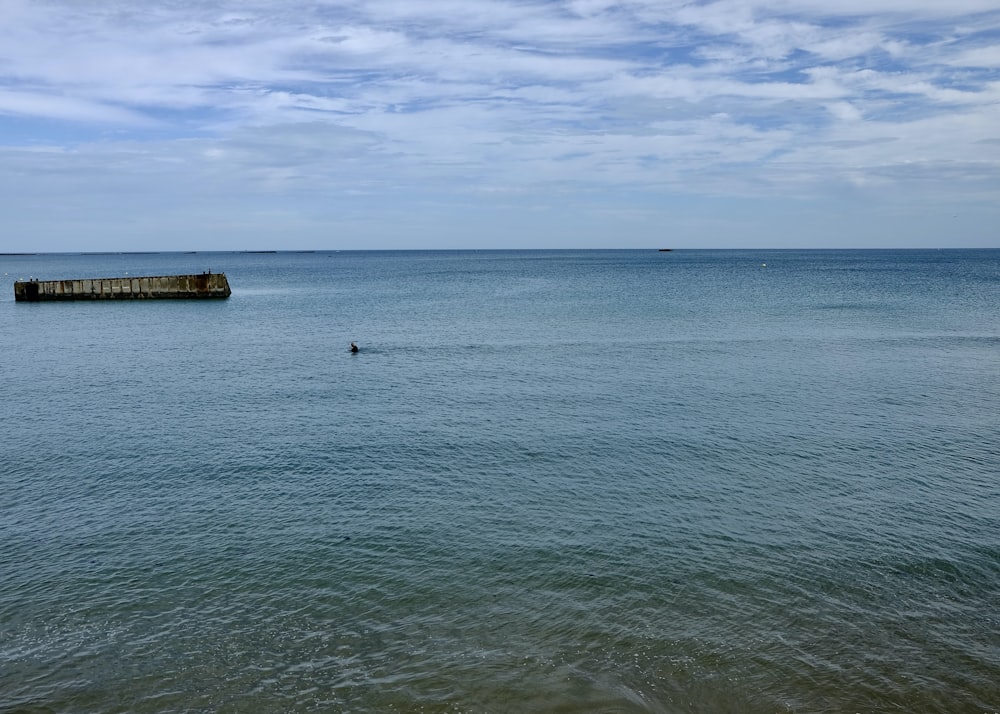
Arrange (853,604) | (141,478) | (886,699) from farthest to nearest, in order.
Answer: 1. (141,478)
2. (853,604)
3. (886,699)

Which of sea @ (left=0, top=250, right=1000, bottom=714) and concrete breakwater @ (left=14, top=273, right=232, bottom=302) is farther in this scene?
concrete breakwater @ (left=14, top=273, right=232, bottom=302)

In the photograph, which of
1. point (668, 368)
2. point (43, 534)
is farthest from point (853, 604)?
point (668, 368)

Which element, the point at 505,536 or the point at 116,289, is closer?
the point at 505,536

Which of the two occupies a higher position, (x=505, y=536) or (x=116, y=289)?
(x=116, y=289)

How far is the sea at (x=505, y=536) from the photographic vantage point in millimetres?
18625

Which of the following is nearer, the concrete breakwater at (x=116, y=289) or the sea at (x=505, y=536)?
the sea at (x=505, y=536)

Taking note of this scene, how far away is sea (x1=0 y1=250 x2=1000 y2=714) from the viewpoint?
1862cm

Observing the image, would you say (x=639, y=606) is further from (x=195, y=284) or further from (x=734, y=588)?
(x=195, y=284)

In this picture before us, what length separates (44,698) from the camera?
704 inches

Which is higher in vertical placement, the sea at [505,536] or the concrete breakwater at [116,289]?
the concrete breakwater at [116,289]

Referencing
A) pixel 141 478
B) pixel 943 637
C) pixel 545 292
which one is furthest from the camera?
pixel 545 292

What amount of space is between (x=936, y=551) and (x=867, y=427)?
15500 millimetres

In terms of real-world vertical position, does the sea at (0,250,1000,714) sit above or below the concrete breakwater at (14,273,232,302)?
below

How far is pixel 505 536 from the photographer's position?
2706 centimetres
